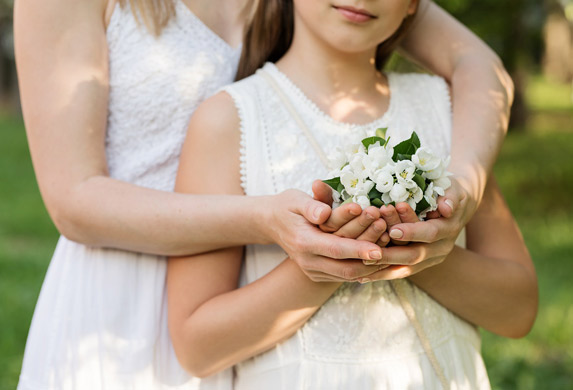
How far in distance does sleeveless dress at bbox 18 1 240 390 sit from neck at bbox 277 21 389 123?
0.29m

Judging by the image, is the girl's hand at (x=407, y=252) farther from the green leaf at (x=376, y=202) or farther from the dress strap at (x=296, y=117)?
the dress strap at (x=296, y=117)

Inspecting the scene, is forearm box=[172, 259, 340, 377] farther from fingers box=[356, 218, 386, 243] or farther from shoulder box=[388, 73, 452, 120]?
shoulder box=[388, 73, 452, 120]

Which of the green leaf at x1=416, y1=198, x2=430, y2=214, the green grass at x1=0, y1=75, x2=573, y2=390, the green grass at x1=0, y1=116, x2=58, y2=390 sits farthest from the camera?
the green grass at x1=0, y1=116, x2=58, y2=390

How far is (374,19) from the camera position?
239 cm

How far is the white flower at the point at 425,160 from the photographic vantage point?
191 cm

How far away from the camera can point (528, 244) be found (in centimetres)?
787

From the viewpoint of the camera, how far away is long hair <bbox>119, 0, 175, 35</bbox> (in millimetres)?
2381

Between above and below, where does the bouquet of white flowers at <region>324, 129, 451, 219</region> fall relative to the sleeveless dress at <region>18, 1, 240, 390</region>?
above

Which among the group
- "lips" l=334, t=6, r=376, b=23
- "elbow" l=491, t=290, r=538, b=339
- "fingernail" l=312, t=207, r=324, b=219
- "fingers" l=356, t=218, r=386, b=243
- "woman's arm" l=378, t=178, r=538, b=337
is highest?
"lips" l=334, t=6, r=376, b=23

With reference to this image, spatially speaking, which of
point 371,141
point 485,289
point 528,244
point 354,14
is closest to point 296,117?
point 354,14

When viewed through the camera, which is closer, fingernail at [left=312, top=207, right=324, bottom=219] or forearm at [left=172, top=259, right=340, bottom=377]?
fingernail at [left=312, top=207, right=324, bottom=219]

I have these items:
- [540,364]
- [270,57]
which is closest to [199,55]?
[270,57]

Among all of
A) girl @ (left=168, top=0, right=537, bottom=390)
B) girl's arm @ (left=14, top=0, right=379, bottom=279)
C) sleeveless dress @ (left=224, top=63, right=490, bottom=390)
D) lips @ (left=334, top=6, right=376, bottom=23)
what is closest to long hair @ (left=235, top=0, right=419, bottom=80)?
girl @ (left=168, top=0, right=537, bottom=390)

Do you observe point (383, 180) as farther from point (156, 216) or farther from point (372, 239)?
point (156, 216)
